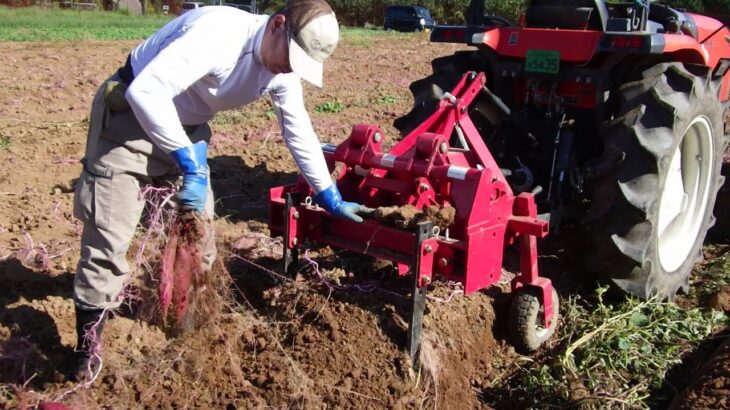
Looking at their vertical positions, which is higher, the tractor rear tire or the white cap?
the white cap

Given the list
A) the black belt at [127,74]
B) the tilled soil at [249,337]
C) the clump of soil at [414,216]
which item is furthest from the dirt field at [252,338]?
the black belt at [127,74]

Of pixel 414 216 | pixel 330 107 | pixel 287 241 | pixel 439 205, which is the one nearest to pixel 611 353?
pixel 439 205

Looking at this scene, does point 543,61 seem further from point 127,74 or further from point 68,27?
point 68,27

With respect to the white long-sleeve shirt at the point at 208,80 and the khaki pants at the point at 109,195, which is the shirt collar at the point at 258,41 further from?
the khaki pants at the point at 109,195

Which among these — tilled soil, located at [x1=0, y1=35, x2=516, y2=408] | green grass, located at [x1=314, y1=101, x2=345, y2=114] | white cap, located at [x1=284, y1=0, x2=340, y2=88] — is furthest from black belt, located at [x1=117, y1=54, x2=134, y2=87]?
green grass, located at [x1=314, y1=101, x2=345, y2=114]

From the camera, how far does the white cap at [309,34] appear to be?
9.10 feet

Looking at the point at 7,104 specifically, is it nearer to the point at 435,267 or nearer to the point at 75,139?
the point at 75,139

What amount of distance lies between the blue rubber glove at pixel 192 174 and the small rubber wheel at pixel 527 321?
168cm

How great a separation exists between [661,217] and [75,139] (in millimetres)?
5101

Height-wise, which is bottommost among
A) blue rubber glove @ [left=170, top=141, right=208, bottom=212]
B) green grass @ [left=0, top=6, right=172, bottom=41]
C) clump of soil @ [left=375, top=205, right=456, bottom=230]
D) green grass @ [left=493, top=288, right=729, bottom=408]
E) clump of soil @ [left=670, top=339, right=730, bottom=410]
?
green grass @ [left=493, top=288, right=729, bottom=408]

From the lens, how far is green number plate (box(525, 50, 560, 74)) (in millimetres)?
4195

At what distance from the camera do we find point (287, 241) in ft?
12.0

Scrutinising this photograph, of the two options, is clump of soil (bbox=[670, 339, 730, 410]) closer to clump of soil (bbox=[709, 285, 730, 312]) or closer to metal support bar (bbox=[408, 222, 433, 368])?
clump of soil (bbox=[709, 285, 730, 312])

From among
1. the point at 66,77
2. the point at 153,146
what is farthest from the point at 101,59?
the point at 153,146
